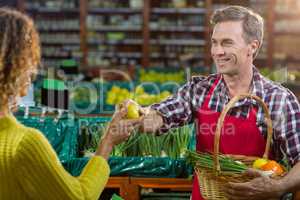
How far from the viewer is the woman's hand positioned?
171cm

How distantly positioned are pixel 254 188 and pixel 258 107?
38cm

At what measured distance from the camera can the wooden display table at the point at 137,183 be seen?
2672mm

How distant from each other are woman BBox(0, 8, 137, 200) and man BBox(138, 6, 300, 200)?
780 mm

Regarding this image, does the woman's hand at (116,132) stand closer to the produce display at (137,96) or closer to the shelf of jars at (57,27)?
the produce display at (137,96)

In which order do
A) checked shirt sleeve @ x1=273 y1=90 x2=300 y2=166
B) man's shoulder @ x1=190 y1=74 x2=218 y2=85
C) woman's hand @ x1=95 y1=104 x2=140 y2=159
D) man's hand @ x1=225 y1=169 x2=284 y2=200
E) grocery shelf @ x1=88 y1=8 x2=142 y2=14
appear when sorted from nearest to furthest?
woman's hand @ x1=95 y1=104 x2=140 y2=159, man's hand @ x1=225 y1=169 x2=284 y2=200, checked shirt sleeve @ x1=273 y1=90 x2=300 y2=166, man's shoulder @ x1=190 y1=74 x2=218 y2=85, grocery shelf @ x1=88 y1=8 x2=142 y2=14

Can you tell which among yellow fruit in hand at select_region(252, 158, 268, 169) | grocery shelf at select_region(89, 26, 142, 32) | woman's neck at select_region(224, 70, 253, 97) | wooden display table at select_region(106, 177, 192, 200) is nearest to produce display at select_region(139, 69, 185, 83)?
grocery shelf at select_region(89, 26, 142, 32)

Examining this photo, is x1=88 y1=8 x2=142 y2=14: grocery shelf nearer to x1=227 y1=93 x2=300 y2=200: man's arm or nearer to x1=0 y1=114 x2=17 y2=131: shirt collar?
x1=227 y1=93 x2=300 y2=200: man's arm

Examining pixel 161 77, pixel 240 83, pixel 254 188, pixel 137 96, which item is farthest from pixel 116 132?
pixel 161 77

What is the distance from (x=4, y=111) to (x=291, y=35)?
866 centimetres

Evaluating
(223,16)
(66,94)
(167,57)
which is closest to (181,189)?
(223,16)

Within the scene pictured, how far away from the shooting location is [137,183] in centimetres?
268

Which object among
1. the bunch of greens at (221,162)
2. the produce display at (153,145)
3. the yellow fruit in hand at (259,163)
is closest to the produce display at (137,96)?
the produce display at (153,145)

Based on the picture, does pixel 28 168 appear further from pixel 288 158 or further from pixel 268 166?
pixel 288 158

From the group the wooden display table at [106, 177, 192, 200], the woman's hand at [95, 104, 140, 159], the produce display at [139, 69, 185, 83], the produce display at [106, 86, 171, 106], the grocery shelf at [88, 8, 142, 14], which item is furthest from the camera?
the grocery shelf at [88, 8, 142, 14]
